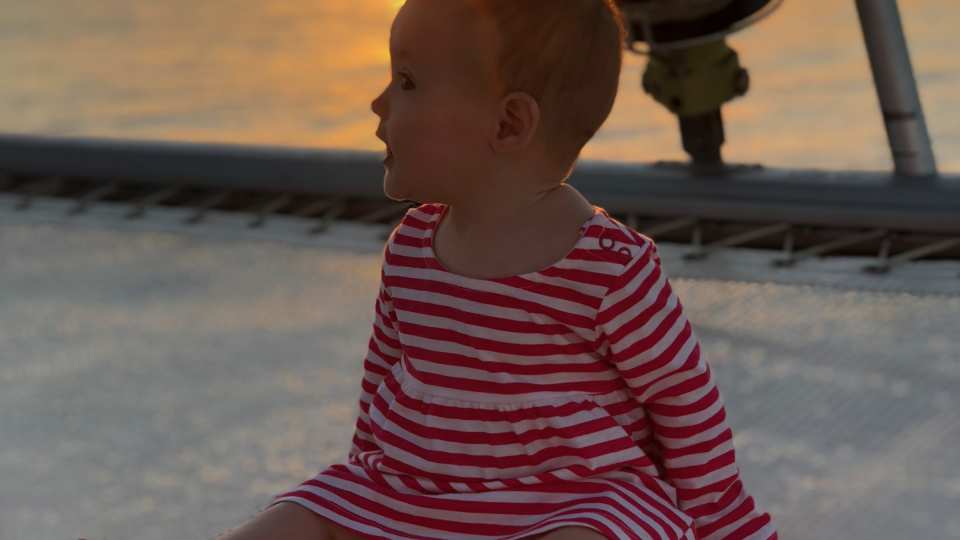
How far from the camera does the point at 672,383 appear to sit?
89 cm

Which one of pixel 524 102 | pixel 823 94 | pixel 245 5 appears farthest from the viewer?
pixel 245 5

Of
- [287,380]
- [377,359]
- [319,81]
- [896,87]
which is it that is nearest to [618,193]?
[896,87]

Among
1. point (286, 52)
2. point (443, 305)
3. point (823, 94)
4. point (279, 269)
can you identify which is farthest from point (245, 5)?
point (443, 305)

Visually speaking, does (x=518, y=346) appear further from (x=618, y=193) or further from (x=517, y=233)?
(x=618, y=193)

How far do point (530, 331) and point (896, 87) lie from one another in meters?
0.92

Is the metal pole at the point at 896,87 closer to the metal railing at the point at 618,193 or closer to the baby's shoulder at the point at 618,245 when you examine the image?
the metal railing at the point at 618,193

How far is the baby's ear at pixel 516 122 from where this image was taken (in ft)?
2.87

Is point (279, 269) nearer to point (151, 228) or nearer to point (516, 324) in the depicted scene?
point (151, 228)

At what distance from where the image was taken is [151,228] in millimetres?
2006

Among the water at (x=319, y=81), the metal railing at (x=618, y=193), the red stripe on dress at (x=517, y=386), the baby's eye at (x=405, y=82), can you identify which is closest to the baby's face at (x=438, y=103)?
the baby's eye at (x=405, y=82)

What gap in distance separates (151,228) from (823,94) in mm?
1122

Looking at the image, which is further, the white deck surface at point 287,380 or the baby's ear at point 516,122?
the white deck surface at point 287,380

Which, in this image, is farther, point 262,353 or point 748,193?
point 748,193

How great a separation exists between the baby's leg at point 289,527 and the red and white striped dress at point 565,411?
3cm
